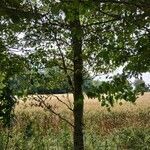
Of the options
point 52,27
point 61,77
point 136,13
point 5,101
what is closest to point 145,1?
point 136,13

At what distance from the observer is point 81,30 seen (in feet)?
19.1

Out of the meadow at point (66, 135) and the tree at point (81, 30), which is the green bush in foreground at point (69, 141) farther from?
the tree at point (81, 30)

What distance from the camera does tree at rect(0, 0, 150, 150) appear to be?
495 cm

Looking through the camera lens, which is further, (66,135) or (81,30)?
(66,135)

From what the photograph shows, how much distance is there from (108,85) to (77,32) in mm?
1188

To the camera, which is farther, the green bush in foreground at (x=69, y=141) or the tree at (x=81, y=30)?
the green bush in foreground at (x=69, y=141)

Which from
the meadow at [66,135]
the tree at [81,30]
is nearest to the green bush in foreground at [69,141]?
the meadow at [66,135]

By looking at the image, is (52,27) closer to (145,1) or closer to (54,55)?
(54,55)

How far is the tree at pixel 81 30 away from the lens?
195 inches

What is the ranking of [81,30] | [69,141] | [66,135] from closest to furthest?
[81,30], [66,135], [69,141]

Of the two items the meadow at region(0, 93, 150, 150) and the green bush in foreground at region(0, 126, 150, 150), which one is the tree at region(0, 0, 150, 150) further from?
the green bush in foreground at region(0, 126, 150, 150)

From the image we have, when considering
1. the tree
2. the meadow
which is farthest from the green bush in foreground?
the tree

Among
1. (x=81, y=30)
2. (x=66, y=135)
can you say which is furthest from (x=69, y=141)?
(x=81, y=30)

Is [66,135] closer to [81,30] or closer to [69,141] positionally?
[69,141]
